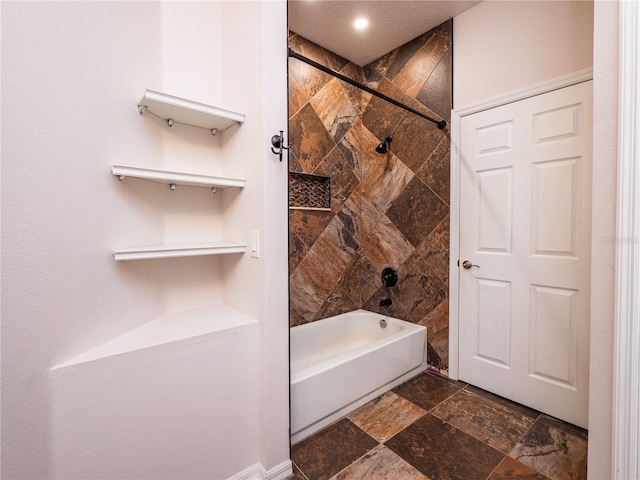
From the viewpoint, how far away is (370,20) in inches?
95.8

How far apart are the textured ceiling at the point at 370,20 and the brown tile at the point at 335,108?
1.19 ft

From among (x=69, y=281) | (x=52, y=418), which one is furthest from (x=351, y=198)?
(x=52, y=418)

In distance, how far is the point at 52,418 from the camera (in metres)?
1.00

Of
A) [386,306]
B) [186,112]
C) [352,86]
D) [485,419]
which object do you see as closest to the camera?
[186,112]

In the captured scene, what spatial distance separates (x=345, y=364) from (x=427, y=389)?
0.83m

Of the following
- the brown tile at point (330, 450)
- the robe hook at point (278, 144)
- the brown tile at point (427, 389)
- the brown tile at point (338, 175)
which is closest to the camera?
the robe hook at point (278, 144)

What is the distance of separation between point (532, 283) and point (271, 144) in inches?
77.1

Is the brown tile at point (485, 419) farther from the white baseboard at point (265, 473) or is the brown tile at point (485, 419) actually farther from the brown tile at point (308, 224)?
the brown tile at point (308, 224)

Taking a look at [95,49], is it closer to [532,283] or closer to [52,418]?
[52,418]

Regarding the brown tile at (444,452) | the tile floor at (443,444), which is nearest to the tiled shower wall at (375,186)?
the tile floor at (443,444)

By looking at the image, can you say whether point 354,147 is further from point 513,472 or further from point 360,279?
point 513,472

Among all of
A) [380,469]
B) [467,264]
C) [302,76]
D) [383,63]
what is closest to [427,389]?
[380,469]

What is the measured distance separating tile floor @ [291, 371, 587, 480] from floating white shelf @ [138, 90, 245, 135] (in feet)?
6.11

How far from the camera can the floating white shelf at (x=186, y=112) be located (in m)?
1.30
